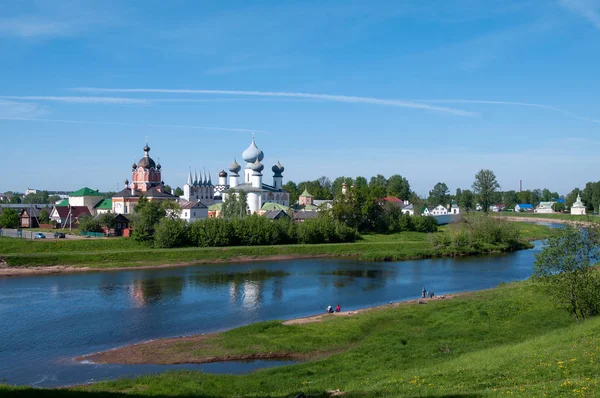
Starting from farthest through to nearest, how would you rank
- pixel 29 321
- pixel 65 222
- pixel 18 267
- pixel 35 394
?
pixel 65 222 → pixel 18 267 → pixel 29 321 → pixel 35 394

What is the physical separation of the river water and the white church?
94.4 ft

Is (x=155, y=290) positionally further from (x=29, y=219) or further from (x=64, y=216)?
(x=29, y=219)

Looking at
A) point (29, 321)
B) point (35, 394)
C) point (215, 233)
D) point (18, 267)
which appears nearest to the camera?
point (35, 394)

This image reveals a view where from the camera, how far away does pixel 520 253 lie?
174 ft

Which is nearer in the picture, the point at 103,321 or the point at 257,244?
the point at 103,321

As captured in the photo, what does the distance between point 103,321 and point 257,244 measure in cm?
2807

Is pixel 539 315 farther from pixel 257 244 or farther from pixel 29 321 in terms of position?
pixel 257 244

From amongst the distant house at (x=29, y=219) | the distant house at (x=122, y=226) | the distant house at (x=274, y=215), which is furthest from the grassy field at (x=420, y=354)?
the distant house at (x=29, y=219)

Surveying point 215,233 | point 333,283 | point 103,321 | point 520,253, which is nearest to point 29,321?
point 103,321

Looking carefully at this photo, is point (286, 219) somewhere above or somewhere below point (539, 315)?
above

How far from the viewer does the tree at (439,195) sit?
119375mm

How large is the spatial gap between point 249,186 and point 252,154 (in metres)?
5.79

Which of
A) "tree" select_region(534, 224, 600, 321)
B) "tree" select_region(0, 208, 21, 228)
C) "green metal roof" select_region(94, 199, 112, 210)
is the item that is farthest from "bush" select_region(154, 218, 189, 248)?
"tree" select_region(534, 224, 600, 321)

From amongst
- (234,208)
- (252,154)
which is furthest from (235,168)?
(234,208)
